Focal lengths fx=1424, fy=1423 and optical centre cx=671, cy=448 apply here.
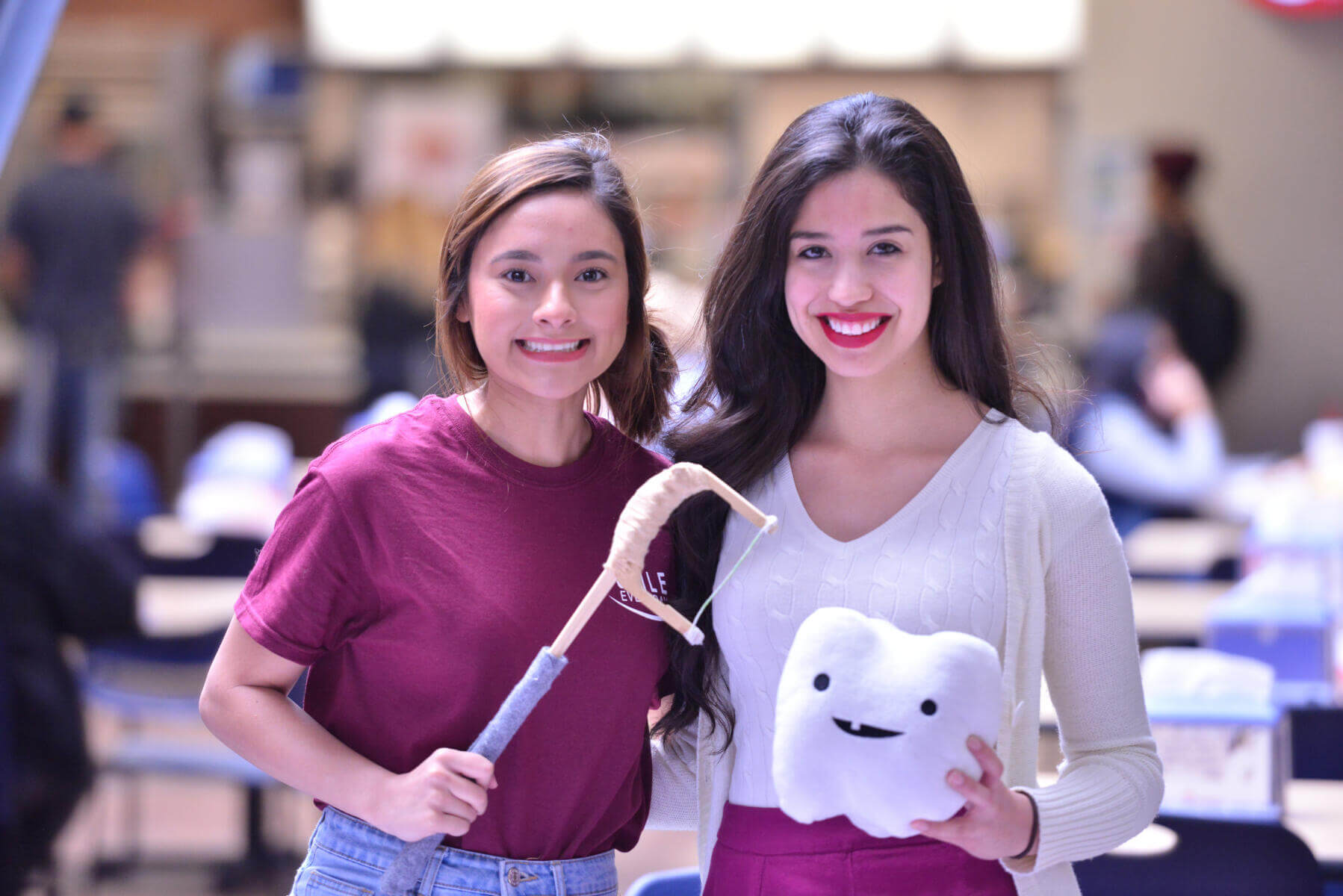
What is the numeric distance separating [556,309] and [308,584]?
33cm

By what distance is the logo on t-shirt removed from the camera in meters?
1.33

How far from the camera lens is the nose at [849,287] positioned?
1.29 m

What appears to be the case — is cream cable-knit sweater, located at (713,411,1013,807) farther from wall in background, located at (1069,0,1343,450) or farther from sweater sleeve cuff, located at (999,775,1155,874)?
wall in background, located at (1069,0,1343,450)

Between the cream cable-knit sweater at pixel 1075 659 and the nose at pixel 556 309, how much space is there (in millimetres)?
436

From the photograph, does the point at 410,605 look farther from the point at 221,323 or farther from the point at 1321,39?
the point at 1321,39

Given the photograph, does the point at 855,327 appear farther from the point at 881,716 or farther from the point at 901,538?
the point at 881,716

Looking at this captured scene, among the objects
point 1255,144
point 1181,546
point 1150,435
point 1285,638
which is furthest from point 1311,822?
point 1255,144

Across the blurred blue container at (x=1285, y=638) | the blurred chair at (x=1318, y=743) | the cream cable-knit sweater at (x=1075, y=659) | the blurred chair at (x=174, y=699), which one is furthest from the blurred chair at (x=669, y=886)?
the blurred chair at (x=174, y=699)

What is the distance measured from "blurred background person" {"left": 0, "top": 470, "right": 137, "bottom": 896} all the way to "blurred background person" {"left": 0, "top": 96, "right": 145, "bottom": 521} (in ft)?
7.57

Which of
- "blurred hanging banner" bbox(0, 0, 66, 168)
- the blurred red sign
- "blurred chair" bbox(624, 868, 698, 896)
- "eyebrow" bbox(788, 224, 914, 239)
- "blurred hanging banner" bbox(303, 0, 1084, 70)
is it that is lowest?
"blurred chair" bbox(624, 868, 698, 896)

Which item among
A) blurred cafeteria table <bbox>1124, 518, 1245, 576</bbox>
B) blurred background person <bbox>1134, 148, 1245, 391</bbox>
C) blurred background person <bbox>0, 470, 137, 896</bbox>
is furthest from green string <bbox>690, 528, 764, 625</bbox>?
blurred background person <bbox>1134, 148, 1245, 391</bbox>

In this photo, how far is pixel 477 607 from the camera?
1280 millimetres

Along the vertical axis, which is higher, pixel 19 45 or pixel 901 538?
pixel 19 45

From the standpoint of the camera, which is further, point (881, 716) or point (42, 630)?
point (42, 630)
